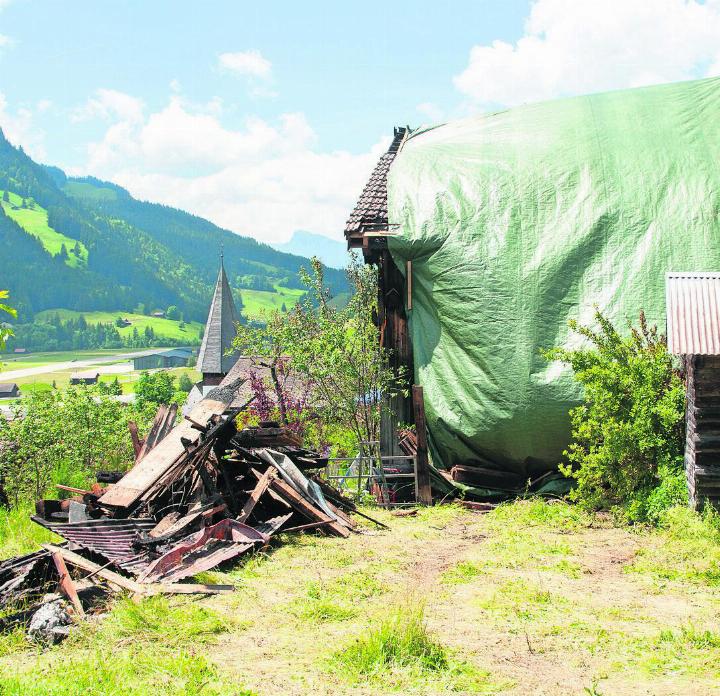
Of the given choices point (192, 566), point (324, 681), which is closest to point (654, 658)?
point (324, 681)

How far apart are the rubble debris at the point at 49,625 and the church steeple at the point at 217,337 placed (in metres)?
58.2

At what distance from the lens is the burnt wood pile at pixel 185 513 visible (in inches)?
295

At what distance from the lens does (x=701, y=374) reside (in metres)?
9.35

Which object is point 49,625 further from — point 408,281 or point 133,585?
point 408,281

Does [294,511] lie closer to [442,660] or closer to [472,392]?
[472,392]

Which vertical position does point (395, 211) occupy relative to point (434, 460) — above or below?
above

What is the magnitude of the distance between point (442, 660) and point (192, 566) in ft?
10.8

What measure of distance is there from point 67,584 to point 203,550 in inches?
70.0

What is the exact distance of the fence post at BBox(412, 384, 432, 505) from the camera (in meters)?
12.5

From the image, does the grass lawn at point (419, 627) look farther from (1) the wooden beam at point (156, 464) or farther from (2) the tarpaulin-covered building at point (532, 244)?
(2) the tarpaulin-covered building at point (532, 244)

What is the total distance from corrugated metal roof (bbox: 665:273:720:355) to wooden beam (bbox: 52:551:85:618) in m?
6.56

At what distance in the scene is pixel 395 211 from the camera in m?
13.4

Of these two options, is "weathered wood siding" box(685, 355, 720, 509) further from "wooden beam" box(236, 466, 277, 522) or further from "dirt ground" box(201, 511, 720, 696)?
"wooden beam" box(236, 466, 277, 522)

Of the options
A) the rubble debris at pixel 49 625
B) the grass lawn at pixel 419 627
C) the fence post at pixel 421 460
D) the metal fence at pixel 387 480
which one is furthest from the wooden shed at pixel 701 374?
the rubble debris at pixel 49 625
